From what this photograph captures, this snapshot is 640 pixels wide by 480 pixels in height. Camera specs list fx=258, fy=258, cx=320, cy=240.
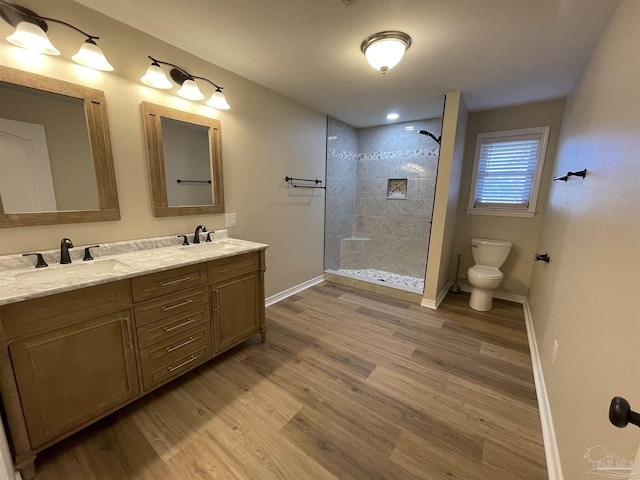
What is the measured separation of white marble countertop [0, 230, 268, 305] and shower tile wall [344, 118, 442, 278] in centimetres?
266

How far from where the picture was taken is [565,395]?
1308mm

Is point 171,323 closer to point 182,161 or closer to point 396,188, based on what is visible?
point 182,161

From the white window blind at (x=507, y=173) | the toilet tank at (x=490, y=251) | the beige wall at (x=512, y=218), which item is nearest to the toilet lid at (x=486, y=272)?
the toilet tank at (x=490, y=251)

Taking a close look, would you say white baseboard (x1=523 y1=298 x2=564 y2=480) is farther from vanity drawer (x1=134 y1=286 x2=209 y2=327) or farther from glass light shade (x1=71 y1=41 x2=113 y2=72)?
glass light shade (x1=71 y1=41 x2=113 y2=72)

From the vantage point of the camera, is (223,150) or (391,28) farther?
(223,150)

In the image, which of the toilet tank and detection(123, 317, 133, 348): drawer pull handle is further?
the toilet tank

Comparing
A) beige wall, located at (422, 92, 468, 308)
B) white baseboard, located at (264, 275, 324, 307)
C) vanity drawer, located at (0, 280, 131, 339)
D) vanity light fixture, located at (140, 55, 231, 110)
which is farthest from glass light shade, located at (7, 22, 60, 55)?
beige wall, located at (422, 92, 468, 308)

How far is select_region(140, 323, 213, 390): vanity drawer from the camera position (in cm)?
156

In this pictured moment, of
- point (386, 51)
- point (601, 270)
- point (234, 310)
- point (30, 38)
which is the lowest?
point (234, 310)

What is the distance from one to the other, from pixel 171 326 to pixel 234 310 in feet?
1.58

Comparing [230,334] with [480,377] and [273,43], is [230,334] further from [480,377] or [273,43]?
[273,43]

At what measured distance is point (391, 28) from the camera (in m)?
1.65

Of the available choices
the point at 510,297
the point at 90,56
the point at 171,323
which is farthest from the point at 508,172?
the point at 90,56

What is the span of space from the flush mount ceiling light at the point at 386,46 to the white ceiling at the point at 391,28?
2.0 inches
